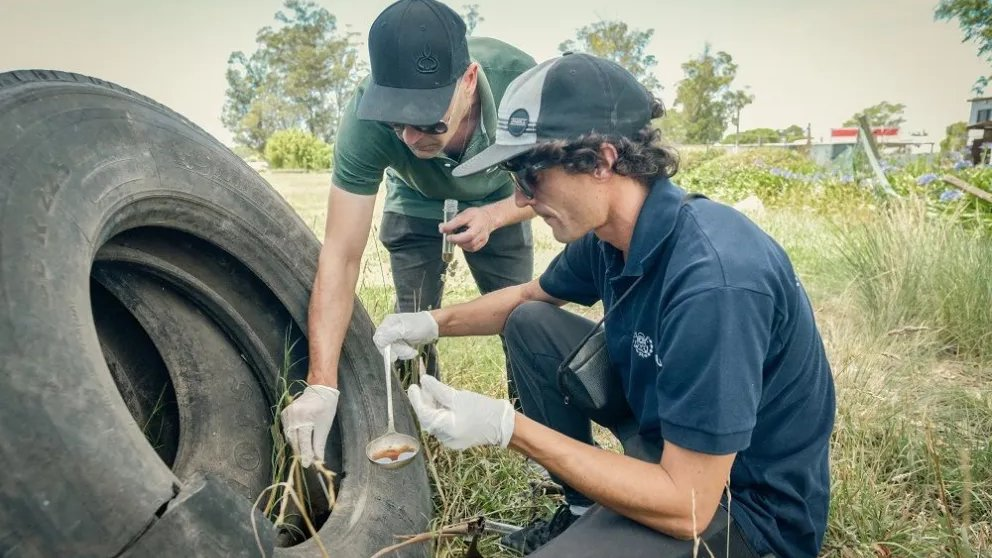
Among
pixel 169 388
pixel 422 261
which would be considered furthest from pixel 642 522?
pixel 422 261

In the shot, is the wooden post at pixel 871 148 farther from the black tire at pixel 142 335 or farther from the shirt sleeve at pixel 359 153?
the black tire at pixel 142 335

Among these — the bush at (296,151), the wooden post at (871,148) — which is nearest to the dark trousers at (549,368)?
the wooden post at (871,148)

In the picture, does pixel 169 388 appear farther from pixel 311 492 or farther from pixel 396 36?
pixel 396 36

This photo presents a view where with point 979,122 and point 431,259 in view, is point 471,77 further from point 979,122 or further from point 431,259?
point 979,122

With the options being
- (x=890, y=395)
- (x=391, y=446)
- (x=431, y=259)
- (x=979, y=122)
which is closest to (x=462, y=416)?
(x=391, y=446)

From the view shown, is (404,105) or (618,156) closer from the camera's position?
(618,156)

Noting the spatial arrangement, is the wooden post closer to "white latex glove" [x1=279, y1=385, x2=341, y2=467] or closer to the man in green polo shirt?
the man in green polo shirt

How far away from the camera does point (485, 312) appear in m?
2.78

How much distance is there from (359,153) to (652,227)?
4.13 ft

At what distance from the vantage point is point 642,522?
182 cm

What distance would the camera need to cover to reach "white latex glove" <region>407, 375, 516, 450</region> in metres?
1.95

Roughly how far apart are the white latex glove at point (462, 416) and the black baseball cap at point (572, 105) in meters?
0.62

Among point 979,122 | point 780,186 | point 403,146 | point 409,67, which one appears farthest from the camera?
point 780,186

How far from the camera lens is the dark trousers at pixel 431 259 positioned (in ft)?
11.4
